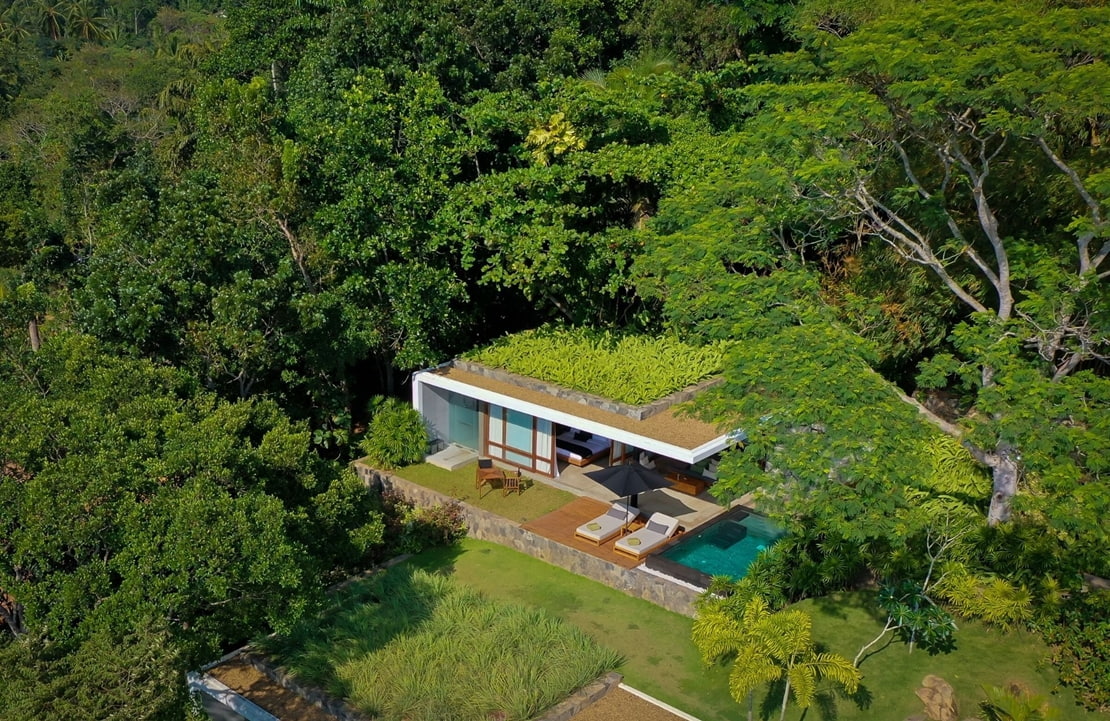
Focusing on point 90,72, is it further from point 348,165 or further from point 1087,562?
point 1087,562

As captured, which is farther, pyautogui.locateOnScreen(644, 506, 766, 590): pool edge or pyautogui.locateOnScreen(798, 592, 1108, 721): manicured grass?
pyautogui.locateOnScreen(644, 506, 766, 590): pool edge

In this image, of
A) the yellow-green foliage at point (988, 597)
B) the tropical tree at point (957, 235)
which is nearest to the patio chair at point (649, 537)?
the tropical tree at point (957, 235)

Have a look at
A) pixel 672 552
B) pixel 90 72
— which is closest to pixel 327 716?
pixel 672 552

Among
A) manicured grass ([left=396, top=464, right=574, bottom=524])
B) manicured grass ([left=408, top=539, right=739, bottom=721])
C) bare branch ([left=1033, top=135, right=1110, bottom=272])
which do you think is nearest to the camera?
manicured grass ([left=408, top=539, right=739, bottom=721])

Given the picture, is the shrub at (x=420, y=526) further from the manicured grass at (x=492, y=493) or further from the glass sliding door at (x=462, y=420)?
the glass sliding door at (x=462, y=420)

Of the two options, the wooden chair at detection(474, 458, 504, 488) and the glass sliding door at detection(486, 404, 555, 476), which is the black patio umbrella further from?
the glass sliding door at detection(486, 404, 555, 476)

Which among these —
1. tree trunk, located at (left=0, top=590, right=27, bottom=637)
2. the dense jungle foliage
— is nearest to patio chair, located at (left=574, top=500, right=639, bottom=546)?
the dense jungle foliage

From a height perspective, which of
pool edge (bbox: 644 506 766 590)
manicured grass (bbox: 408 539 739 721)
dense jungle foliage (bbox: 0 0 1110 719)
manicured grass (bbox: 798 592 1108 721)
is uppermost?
dense jungle foliage (bbox: 0 0 1110 719)
